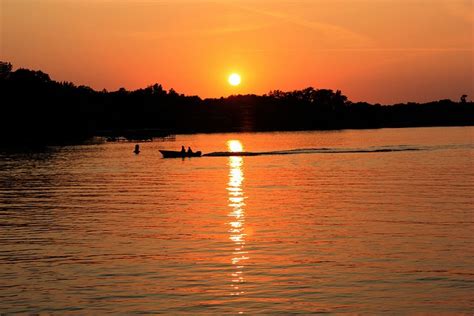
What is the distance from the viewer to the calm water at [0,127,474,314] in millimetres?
23578

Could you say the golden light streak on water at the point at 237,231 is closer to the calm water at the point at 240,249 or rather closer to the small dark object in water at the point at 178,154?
the calm water at the point at 240,249

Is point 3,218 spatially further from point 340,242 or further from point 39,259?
point 340,242

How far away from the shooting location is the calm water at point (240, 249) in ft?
77.4

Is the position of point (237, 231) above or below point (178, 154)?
above

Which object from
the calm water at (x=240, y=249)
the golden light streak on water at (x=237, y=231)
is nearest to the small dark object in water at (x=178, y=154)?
the golden light streak on water at (x=237, y=231)

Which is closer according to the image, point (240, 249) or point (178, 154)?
point (240, 249)

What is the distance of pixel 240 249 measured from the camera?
3186 cm

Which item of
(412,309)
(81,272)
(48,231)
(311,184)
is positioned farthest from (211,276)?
(311,184)

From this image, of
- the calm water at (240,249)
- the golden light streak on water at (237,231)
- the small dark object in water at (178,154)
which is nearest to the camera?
the calm water at (240,249)

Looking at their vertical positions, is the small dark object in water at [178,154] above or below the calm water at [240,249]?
below

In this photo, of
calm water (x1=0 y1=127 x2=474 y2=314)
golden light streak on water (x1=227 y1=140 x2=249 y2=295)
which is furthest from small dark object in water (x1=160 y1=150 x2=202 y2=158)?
calm water (x1=0 y1=127 x2=474 y2=314)

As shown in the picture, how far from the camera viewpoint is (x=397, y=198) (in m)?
52.1

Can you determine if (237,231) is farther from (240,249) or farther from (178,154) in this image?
(178,154)

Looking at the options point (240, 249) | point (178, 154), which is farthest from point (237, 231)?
point (178, 154)
